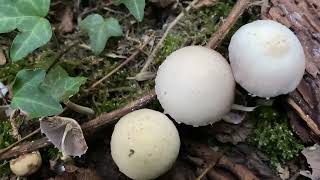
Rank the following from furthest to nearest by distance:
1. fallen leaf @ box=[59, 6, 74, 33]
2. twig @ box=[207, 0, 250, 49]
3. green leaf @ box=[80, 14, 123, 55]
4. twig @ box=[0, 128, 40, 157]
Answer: fallen leaf @ box=[59, 6, 74, 33] < green leaf @ box=[80, 14, 123, 55] < twig @ box=[207, 0, 250, 49] < twig @ box=[0, 128, 40, 157]

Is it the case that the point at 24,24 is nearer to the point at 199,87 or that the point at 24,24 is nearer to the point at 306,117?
the point at 199,87

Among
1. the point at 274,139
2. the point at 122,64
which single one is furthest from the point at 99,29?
the point at 274,139

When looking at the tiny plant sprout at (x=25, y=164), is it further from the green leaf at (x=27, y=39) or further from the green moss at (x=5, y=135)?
the green leaf at (x=27, y=39)

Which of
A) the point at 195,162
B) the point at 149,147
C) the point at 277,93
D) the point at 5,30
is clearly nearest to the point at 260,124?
the point at 277,93

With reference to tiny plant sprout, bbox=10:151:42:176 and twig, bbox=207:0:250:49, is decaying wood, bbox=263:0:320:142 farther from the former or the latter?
tiny plant sprout, bbox=10:151:42:176

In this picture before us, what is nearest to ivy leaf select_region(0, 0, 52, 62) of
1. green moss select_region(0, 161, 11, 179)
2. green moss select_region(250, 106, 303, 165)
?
green moss select_region(0, 161, 11, 179)

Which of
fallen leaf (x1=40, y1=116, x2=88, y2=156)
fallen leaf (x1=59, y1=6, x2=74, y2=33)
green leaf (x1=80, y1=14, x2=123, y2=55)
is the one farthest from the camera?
fallen leaf (x1=59, y1=6, x2=74, y2=33)
